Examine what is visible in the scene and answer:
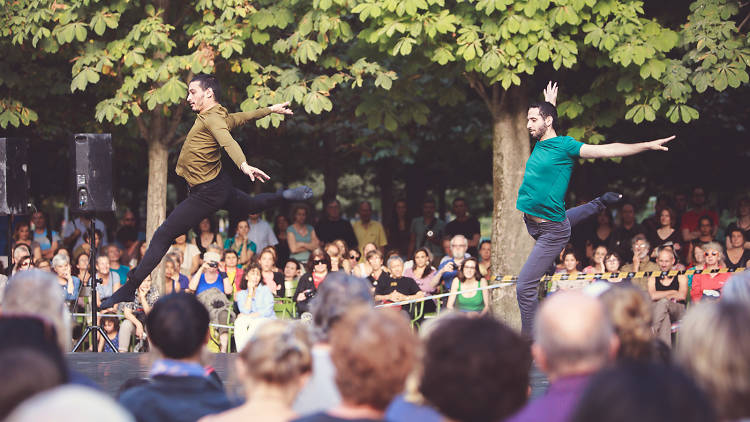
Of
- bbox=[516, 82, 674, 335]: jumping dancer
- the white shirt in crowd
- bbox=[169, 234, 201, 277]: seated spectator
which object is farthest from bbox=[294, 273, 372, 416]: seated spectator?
the white shirt in crowd

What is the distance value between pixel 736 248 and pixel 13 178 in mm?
7875

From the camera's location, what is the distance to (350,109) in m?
14.8

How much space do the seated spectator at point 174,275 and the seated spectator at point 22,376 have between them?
818 centimetres

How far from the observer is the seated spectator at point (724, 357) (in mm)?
2471

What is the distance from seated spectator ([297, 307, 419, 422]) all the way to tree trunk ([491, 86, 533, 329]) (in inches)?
312

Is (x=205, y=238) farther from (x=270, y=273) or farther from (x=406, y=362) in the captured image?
(x=406, y=362)

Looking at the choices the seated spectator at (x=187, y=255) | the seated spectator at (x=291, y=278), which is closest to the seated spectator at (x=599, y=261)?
the seated spectator at (x=291, y=278)

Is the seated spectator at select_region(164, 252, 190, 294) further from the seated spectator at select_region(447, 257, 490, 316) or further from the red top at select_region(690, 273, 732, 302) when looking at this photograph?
the red top at select_region(690, 273, 732, 302)

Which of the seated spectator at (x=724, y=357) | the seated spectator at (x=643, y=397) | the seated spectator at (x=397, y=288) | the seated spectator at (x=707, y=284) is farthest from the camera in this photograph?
the seated spectator at (x=397, y=288)

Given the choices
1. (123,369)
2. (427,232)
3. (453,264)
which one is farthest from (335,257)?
(123,369)

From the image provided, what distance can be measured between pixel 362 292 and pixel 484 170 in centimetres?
1666

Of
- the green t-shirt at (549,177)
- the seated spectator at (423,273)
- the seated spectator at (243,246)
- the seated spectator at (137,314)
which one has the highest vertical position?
the green t-shirt at (549,177)

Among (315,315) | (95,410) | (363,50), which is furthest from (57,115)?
(95,410)

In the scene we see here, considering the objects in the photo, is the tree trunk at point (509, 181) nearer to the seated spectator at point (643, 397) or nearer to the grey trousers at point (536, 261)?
the grey trousers at point (536, 261)
